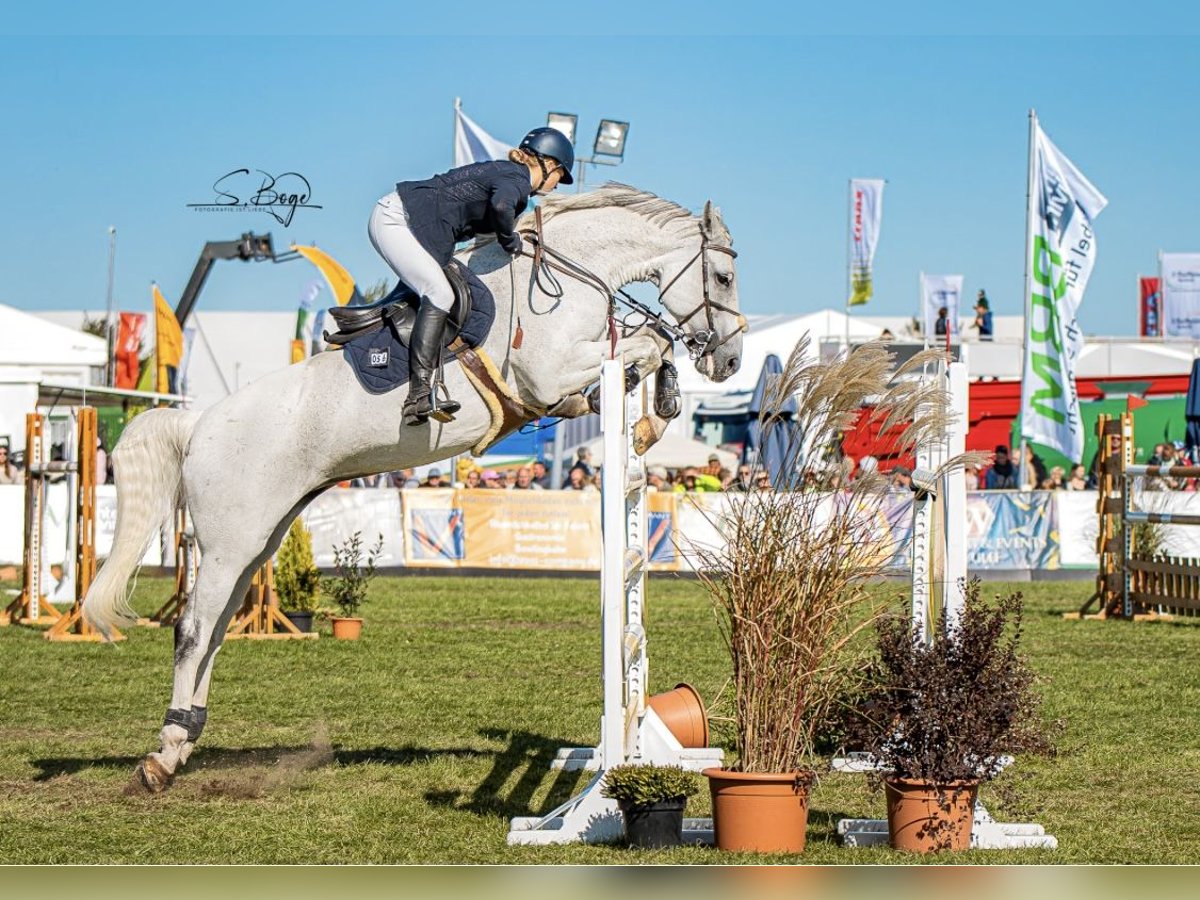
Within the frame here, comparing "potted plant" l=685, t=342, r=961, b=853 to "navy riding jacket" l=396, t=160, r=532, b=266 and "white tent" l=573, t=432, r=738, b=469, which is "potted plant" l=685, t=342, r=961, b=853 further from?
"white tent" l=573, t=432, r=738, b=469

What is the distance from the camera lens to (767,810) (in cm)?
534

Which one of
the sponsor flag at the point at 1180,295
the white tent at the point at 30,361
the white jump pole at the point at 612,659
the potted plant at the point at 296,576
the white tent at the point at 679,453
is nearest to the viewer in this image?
the white jump pole at the point at 612,659

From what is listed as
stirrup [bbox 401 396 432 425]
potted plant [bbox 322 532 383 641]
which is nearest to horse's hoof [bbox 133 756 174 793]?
stirrup [bbox 401 396 432 425]

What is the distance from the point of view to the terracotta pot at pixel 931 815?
540 cm

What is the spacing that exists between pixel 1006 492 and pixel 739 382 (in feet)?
52.3

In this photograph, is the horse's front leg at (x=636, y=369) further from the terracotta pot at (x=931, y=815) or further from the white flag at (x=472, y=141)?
the white flag at (x=472, y=141)

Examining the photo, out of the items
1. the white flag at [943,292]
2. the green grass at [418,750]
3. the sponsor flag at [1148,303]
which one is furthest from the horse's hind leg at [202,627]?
the sponsor flag at [1148,303]

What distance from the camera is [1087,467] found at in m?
28.6

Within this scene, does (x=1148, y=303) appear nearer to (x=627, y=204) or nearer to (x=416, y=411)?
(x=627, y=204)

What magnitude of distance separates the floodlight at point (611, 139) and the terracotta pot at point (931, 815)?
18.6m

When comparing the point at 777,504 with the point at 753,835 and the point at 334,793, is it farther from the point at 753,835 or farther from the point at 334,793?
the point at 334,793

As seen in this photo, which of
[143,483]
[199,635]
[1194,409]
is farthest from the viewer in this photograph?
[1194,409]

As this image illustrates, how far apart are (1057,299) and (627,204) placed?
15.1 metres

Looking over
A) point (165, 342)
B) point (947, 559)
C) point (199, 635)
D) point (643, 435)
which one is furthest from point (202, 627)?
point (165, 342)
